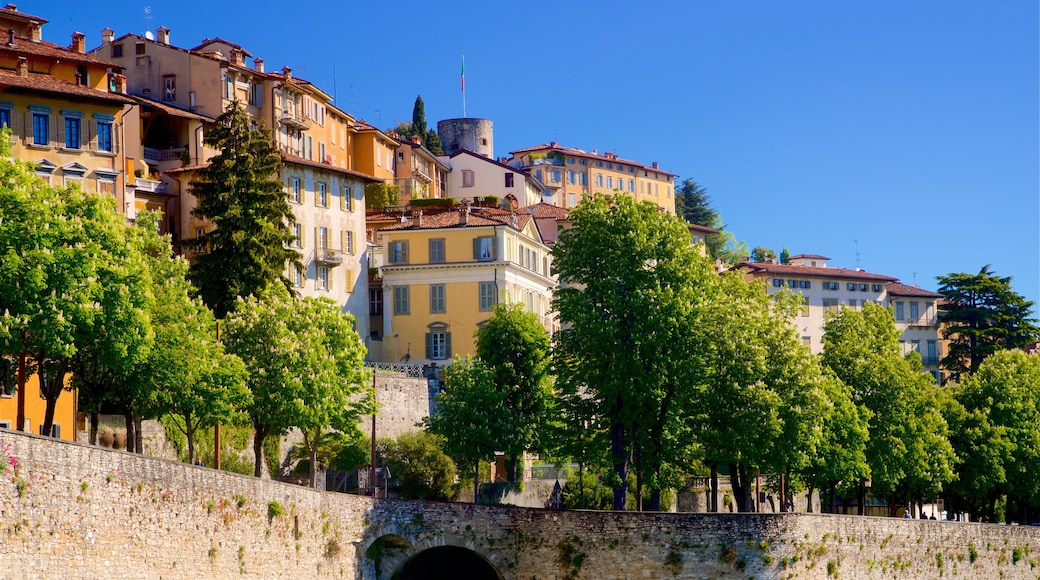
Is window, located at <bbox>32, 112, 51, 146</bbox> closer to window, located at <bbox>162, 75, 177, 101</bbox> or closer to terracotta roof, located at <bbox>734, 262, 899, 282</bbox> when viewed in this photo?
window, located at <bbox>162, 75, 177, 101</bbox>

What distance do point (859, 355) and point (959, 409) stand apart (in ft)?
40.0

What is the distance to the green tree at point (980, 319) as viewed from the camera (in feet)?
383

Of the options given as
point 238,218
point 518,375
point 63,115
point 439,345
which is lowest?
point 518,375

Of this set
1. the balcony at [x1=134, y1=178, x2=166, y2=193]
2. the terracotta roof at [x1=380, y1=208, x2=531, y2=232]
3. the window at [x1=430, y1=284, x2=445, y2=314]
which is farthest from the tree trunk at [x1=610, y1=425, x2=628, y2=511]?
the terracotta roof at [x1=380, y1=208, x2=531, y2=232]

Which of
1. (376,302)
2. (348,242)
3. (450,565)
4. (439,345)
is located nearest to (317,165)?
(348,242)

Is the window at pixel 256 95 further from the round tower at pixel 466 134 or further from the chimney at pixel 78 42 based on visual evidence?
the round tower at pixel 466 134

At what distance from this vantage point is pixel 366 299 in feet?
297

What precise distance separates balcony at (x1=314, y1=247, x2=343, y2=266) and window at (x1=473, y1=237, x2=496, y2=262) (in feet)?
27.1

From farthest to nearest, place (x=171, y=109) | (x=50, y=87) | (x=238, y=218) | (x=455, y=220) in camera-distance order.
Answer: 1. (x=455, y=220)
2. (x=171, y=109)
3. (x=238, y=218)
4. (x=50, y=87)

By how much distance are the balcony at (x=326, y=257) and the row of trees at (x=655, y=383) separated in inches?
705

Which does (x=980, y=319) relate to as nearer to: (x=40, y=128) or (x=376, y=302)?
(x=376, y=302)

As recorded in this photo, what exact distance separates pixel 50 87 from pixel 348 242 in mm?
24386

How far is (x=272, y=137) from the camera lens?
90500mm

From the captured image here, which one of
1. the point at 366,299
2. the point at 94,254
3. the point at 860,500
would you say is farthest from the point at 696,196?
the point at 94,254
